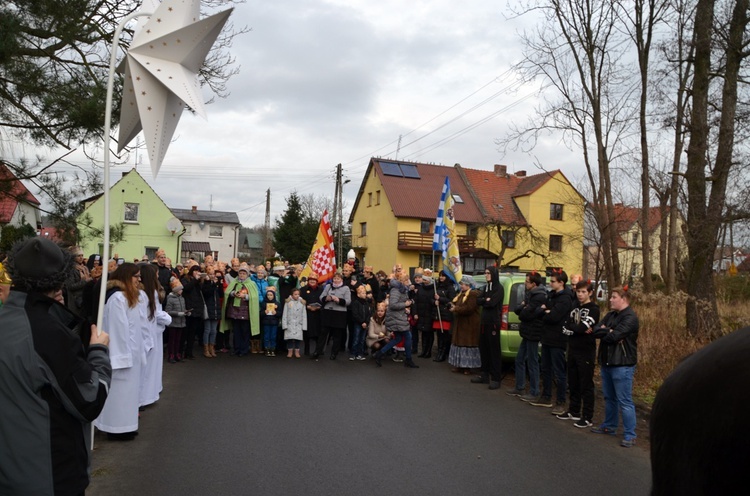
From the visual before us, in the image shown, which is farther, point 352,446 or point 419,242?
point 419,242

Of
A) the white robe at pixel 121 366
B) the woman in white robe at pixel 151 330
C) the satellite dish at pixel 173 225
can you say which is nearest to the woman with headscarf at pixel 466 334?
the woman in white robe at pixel 151 330

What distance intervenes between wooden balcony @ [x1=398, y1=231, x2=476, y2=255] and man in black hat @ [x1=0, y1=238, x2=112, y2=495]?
43.9 meters

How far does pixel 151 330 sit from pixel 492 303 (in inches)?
234

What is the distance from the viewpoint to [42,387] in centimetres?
295

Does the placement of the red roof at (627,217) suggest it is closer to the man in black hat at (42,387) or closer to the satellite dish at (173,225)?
the man in black hat at (42,387)

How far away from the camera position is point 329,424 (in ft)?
25.3

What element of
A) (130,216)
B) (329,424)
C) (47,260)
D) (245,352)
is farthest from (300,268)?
(130,216)

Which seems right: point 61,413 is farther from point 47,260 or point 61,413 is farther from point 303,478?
point 303,478

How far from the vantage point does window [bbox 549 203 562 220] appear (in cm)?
5053

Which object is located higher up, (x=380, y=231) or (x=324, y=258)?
(x=380, y=231)

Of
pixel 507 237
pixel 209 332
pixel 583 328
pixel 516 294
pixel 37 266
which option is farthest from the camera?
pixel 507 237

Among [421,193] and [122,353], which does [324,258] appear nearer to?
[122,353]

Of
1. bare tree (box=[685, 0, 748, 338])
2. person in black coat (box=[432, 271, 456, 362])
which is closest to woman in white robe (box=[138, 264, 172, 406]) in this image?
person in black coat (box=[432, 271, 456, 362])

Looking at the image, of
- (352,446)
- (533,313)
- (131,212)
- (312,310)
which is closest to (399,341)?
(312,310)
